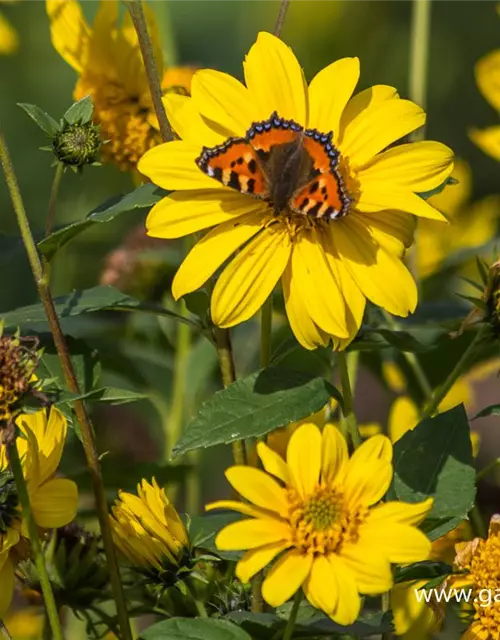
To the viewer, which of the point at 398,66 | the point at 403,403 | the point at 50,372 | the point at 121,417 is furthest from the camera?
the point at 398,66

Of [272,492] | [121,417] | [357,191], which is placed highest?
[357,191]

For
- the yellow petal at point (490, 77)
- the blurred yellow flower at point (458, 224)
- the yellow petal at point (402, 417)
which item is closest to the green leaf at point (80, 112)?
the yellow petal at point (402, 417)

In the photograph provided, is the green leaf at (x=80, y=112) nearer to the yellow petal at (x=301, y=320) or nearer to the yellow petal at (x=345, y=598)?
the yellow petal at (x=301, y=320)

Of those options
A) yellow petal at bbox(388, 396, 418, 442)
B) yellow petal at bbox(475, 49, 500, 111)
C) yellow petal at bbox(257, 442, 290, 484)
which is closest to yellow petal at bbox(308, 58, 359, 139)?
yellow petal at bbox(257, 442, 290, 484)

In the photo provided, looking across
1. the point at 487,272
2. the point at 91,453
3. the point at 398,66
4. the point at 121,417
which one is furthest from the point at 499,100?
the point at 398,66

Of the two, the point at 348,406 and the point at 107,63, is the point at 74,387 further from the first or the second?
the point at 107,63

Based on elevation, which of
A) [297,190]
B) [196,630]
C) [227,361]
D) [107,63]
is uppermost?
[107,63]

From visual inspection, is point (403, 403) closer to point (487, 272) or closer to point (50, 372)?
point (487, 272)

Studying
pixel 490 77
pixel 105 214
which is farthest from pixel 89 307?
pixel 490 77
